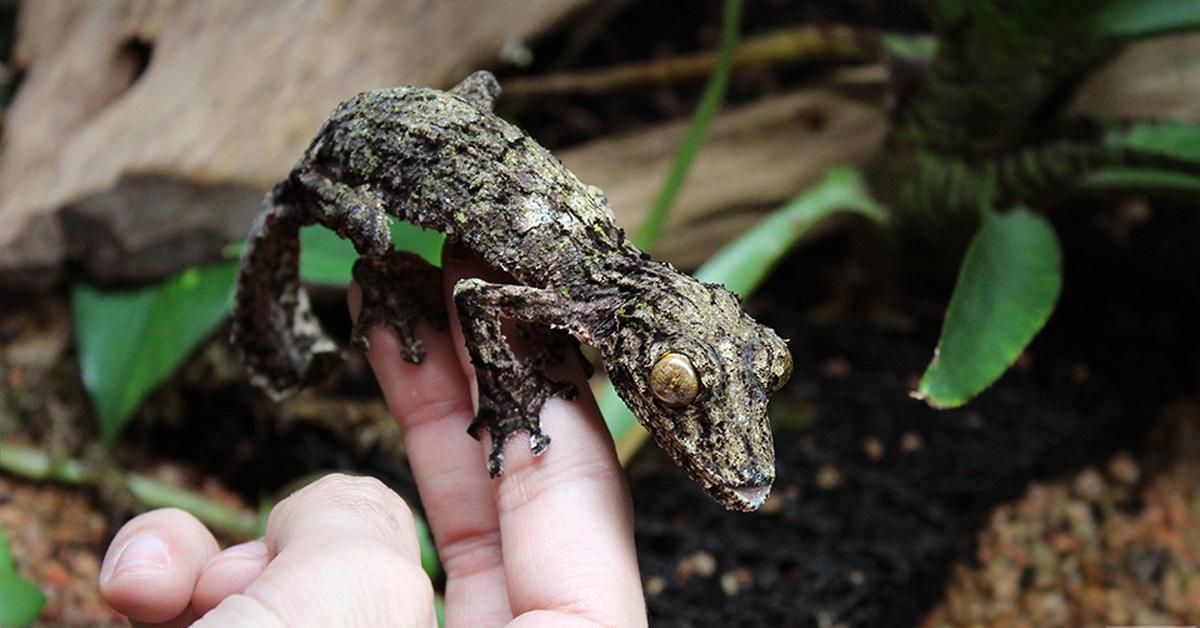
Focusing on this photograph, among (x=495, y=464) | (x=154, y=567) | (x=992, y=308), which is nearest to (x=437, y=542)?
(x=495, y=464)

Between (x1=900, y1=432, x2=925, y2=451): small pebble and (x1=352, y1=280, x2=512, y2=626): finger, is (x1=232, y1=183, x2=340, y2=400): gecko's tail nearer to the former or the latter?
(x1=352, y1=280, x2=512, y2=626): finger

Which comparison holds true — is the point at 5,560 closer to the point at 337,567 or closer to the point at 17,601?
the point at 17,601

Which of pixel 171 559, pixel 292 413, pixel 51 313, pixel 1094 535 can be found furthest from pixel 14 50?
pixel 1094 535

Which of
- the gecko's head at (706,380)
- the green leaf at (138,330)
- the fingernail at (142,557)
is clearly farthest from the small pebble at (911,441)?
the fingernail at (142,557)

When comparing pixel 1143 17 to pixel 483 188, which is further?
pixel 1143 17

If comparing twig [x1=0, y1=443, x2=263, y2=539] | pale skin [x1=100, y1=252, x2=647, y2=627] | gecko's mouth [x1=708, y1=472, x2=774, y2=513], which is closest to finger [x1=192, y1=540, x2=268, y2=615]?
pale skin [x1=100, y1=252, x2=647, y2=627]

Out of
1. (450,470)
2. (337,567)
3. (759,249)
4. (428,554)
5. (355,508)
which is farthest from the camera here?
(759,249)
